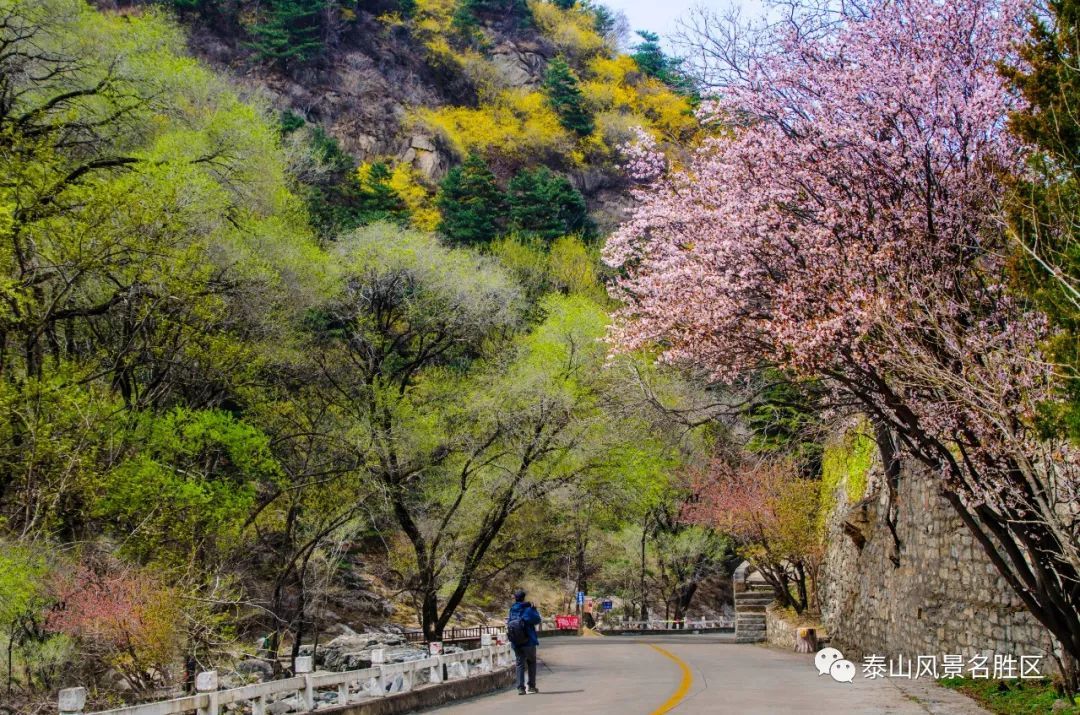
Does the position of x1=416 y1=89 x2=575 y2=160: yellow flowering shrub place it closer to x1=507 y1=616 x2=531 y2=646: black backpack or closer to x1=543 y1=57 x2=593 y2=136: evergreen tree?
x1=543 y1=57 x2=593 y2=136: evergreen tree

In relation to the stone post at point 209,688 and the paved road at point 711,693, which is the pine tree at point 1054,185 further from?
the stone post at point 209,688

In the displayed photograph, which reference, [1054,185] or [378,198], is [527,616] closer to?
[1054,185]

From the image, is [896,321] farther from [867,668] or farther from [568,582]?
[568,582]

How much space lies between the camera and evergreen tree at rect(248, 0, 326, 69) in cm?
7844

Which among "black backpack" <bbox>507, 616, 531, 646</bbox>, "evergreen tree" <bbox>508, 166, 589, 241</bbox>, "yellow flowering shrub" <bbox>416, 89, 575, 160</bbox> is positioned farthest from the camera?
"yellow flowering shrub" <bbox>416, 89, 575, 160</bbox>

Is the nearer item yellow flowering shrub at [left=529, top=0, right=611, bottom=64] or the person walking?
the person walking

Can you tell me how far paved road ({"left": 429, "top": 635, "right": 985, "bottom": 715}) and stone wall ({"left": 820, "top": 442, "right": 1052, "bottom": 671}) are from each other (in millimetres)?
1147

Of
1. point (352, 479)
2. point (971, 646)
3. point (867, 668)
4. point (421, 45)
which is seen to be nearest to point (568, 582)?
point (352, 479)

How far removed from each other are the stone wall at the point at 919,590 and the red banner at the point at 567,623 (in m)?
19.8

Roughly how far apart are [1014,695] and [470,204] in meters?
54.8

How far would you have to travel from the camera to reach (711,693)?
50.1ft

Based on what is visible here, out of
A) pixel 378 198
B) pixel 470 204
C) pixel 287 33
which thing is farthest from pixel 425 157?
pixel 378 198

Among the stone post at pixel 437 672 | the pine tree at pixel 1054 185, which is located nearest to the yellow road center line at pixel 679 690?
the stone post at pixel 437 672

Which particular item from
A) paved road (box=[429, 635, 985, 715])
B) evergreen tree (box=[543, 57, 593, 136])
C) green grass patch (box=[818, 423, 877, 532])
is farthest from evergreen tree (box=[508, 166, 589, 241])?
paved road (box=[429, 635, 985, 715])
